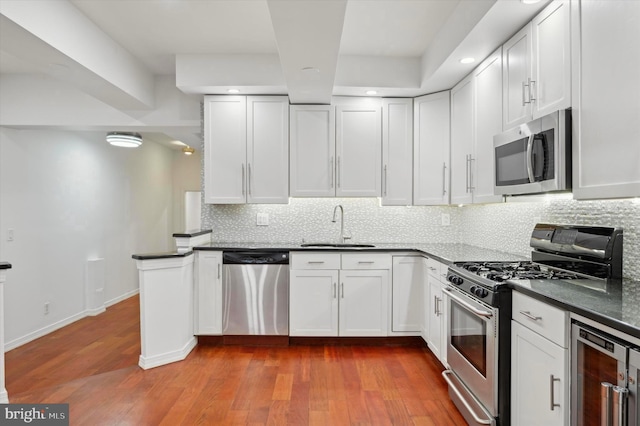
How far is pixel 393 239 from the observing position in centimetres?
426

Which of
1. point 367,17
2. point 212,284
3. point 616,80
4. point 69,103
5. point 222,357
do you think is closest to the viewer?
point 616,80

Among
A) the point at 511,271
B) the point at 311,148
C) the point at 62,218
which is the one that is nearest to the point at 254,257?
the point at 311,148

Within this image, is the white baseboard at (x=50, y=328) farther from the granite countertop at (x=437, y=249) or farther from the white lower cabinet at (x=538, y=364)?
the white lower cabinet at (x=538, y=364)

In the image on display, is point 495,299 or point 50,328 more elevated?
point 495,299

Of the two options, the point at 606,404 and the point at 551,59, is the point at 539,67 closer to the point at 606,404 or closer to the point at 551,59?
the point at 551,59

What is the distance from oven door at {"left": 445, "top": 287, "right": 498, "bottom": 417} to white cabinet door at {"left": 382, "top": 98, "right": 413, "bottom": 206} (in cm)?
148

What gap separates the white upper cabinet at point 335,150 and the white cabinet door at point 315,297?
0.83 metres

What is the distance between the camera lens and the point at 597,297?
160cm

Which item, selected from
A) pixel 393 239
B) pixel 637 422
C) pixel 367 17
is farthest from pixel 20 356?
pixel 637 422

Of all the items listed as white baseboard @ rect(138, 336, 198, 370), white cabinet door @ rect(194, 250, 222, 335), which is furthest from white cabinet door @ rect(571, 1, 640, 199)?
white baseboard @ rect(138, 336, 198, 370)

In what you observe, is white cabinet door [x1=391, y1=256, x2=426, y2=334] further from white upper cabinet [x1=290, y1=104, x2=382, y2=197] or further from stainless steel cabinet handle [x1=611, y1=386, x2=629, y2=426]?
stainless steel cabinet handle [x1=611, y1=386, x2=629, y2=426]

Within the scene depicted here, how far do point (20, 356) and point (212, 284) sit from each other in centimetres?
181

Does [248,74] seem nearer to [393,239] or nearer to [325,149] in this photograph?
[325,149]

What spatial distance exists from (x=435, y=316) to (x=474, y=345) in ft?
3.16
